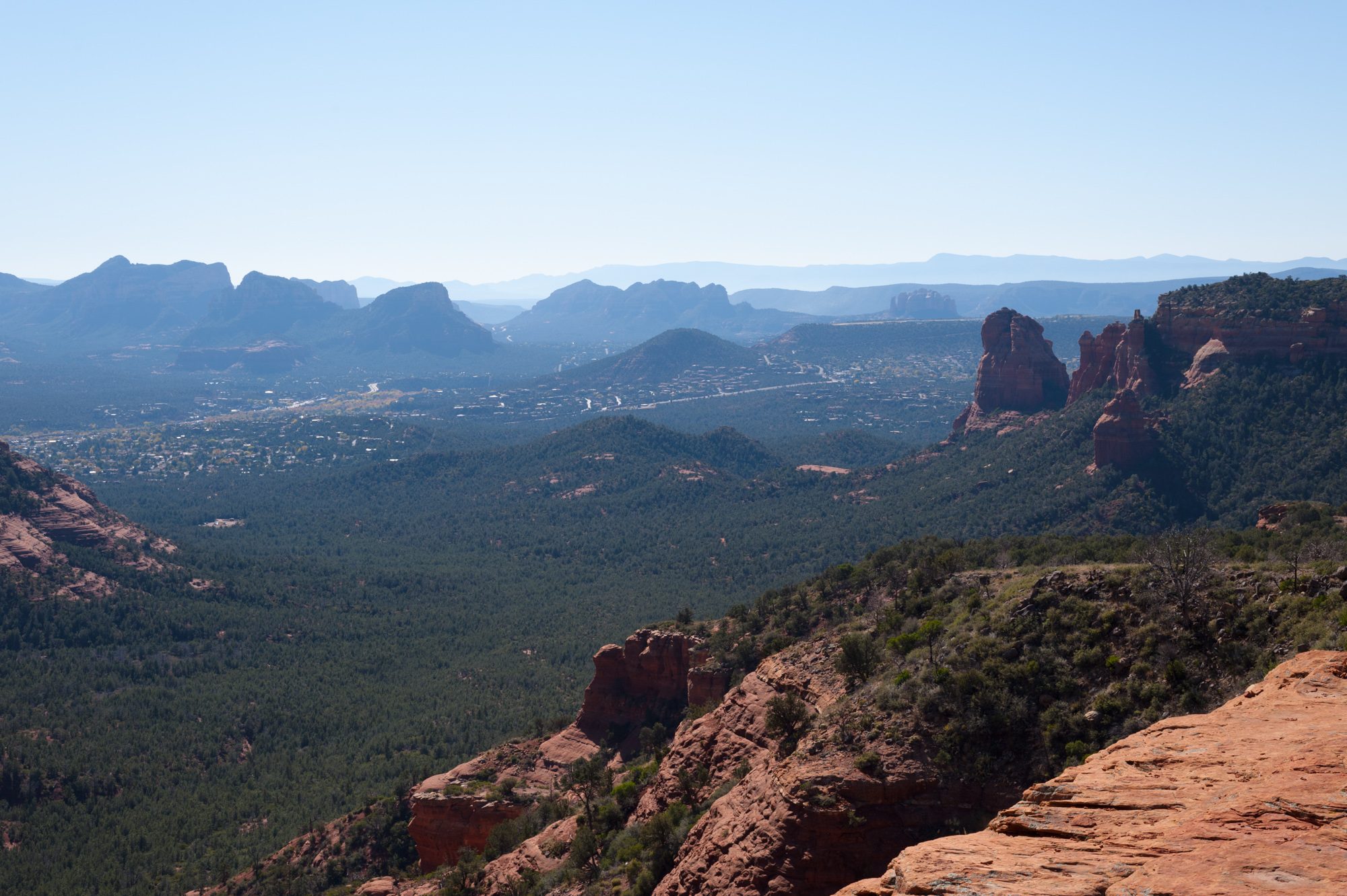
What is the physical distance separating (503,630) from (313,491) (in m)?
82.5

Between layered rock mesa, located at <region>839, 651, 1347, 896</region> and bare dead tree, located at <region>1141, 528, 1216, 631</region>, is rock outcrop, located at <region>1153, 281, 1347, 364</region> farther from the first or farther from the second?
layered rock mesa, located at <region>839, 651, 1347, 896</region>

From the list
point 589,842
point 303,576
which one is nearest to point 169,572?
point 303,576

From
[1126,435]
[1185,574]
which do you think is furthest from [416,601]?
[1185,574]

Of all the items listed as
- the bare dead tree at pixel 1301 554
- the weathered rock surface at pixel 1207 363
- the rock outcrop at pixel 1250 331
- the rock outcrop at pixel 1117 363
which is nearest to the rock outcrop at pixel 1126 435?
the rock outcrop at pixel 1117 363

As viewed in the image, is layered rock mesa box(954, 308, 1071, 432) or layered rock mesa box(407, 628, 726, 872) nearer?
layered rock mesa box(407, 628, 726, 872)

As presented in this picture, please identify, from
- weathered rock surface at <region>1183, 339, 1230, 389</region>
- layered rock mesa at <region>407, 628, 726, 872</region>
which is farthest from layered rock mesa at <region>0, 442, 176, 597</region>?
weathered rock surface at <region>1183, 339, 1230, 389</region>

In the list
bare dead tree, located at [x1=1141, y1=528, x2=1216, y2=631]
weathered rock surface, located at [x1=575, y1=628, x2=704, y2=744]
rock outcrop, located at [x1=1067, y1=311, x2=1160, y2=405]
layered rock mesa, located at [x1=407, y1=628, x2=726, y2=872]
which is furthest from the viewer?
rock outcrop, located at [x1=1067, y1=311, x2=1160, y2=405]

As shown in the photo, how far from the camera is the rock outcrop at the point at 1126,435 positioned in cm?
8438

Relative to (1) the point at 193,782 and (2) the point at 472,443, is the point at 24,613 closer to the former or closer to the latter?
(1) the point at 193,782

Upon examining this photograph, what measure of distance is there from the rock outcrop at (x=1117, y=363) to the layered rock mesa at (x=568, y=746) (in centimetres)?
7028

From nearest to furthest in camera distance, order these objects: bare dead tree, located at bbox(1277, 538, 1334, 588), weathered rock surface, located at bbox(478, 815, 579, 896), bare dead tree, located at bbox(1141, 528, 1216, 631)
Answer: bare dead tree, located at bbox(1141, 528, 1216, 631)
bare dead tree, located at bbox(1277, 538, 1334, 588)
weathered rock surface, located at bbox(478, 815, 579, 896)

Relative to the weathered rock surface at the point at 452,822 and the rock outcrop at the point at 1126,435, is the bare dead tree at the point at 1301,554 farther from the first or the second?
the rock outcrop at the point at 1126,435

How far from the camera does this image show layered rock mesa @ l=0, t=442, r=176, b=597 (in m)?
83.6

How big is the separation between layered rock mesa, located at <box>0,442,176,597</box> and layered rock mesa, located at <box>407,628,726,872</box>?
6102cm
